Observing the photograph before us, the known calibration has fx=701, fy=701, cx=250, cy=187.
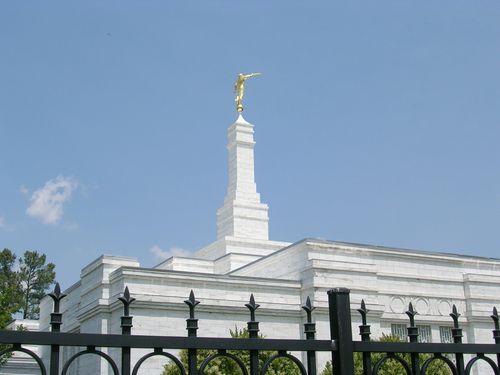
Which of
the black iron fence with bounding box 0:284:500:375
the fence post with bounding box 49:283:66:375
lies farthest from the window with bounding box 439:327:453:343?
the fence post with bounding box 49:283:66:375

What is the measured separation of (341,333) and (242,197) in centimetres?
3902

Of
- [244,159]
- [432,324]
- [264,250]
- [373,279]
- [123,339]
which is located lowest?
[123,339]

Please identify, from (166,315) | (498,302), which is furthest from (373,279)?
(166,315)

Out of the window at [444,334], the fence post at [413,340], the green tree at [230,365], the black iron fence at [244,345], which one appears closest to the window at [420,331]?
the window at [444,334]

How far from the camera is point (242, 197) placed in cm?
4362

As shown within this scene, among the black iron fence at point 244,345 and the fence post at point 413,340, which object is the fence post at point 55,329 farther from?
the fence post at point 413,340

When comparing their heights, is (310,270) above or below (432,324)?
above

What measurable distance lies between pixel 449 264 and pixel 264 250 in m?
11.7

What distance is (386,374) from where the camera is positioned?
21.7 meters

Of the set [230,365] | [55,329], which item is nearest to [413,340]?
[55,329]

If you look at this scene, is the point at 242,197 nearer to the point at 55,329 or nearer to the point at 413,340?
the point at 413,340

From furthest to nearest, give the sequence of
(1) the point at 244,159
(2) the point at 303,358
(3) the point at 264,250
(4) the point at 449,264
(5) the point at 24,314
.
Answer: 1. (5) the point at 24,314
2. (1) the point at 244,159
3. (3) the point at 264,250
4. (4) the point at 449,264
5. (2) the point at 303,358

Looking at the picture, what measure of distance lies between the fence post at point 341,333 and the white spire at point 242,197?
37644mm

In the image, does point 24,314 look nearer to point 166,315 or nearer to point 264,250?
point 264,250
